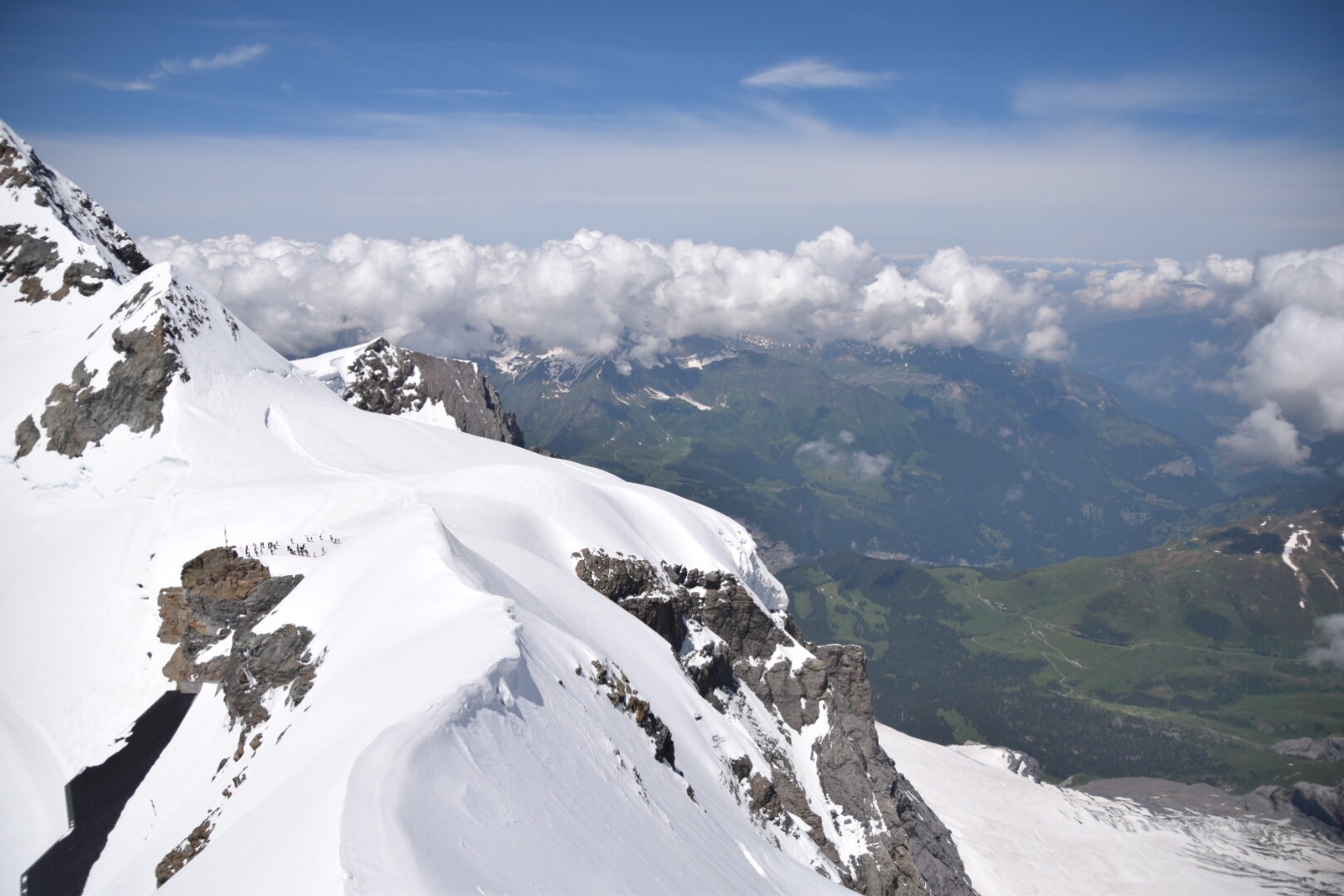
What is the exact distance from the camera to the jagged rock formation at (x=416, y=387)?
14362 cm

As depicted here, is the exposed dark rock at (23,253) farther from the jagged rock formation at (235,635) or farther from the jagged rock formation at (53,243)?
the jagged rock formation at (235,635)

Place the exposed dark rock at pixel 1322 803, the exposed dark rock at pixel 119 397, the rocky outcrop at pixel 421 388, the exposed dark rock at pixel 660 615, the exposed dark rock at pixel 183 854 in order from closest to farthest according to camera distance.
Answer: the exposed dark rock at pixel 183 854
the exposed dark rock at pixel 660 615
the exposed dark rock at pixel 119 397
the rocky outcrop at pixel 421 388
the exposed dark rock at pixel 1322 803

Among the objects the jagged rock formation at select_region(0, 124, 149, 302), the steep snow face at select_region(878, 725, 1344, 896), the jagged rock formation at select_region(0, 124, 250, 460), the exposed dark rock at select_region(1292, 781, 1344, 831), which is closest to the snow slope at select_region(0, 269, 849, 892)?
the jagged rock formation at select_region(0, 124, 250, 460)

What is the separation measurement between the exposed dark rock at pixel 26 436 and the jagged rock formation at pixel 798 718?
4999 cm

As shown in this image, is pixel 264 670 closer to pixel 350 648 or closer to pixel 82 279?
pixel 350 648

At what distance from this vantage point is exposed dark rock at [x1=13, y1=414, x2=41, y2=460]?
64188 millimetres

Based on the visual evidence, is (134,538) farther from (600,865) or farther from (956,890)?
(956,890)

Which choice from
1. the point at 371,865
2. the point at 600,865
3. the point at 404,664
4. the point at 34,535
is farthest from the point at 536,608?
the point at 34,535

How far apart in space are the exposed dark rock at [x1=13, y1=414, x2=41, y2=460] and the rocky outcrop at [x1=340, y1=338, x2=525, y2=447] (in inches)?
2904

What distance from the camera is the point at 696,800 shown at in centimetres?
3753

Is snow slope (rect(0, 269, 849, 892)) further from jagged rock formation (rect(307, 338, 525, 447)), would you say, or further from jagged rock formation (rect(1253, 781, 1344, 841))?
jagged rock formation (rect(1253, 781, 1344, 841))

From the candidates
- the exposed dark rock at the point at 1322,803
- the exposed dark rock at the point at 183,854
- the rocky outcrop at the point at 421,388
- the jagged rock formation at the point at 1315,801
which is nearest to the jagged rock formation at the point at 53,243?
the rocky outcrop at the point at 421,388

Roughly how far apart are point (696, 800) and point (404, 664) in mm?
17232

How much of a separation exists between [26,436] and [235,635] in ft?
136
